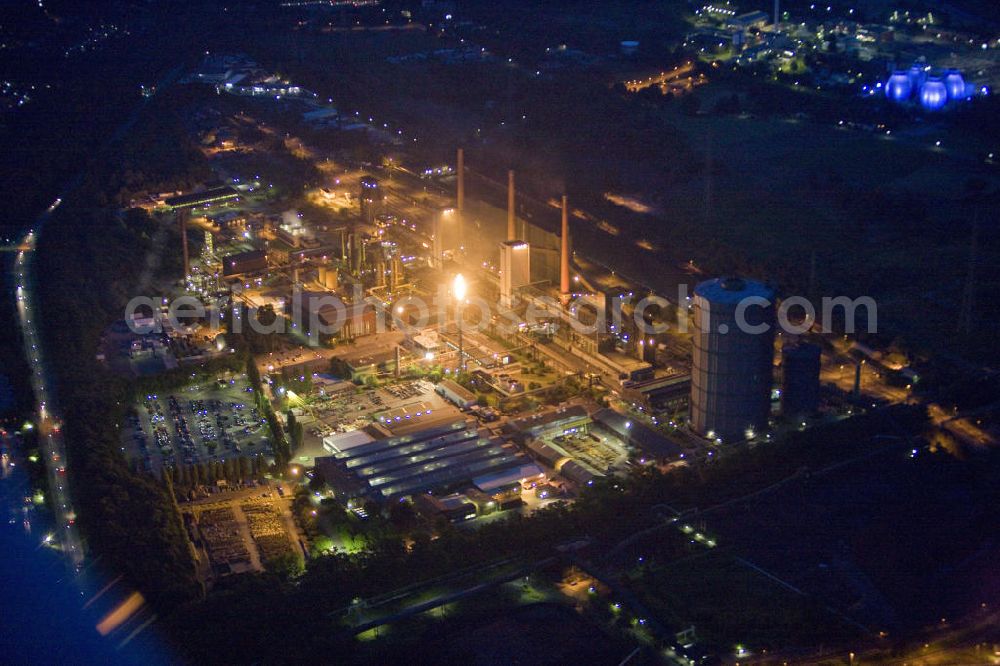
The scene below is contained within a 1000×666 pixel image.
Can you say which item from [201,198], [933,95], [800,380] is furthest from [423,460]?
[933,95]

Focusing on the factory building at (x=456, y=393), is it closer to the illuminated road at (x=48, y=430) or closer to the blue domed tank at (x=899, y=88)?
the illuminated road at (x=48, y=430)

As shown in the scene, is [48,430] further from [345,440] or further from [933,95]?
[933,95]

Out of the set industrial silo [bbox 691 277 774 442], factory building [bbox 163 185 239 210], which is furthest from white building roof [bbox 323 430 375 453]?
factory building [bbox 163 185 239 210]

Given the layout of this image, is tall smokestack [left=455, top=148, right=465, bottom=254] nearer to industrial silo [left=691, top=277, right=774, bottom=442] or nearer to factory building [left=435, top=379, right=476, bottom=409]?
factory building [left=435, top=379, right=476, bottom=409]

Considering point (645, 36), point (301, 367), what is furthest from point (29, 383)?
point (645, 36)

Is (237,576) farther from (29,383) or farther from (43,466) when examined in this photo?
(29,383)

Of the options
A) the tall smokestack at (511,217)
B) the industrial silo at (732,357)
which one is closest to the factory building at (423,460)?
the industrial silo at (732,357)
